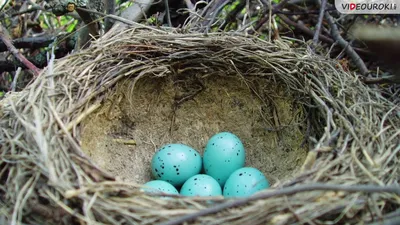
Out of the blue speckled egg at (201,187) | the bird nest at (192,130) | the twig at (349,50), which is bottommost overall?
the blue speckled egg at (201,187)

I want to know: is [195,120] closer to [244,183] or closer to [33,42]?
[244,183]

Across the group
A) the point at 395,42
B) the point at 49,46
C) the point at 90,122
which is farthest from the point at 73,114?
the point at 395,42

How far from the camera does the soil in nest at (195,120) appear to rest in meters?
1.95

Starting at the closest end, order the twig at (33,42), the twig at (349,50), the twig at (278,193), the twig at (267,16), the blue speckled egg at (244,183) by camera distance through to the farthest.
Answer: the twig at (278,193)
the blue speckled egg at (244,183)
the twig at (349,50)
the twig at (267,16)
the twig at (33,42)

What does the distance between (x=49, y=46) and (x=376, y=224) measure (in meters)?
1.55

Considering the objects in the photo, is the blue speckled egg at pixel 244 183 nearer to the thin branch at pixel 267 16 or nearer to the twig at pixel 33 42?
the thin branch at pixel 267 16

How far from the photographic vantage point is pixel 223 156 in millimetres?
1899

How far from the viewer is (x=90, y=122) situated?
1.83 meters

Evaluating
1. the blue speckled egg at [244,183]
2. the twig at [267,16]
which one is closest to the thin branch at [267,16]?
the twig at [267,16]

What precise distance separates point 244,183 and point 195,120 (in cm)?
48

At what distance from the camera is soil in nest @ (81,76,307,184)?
6.39 feet

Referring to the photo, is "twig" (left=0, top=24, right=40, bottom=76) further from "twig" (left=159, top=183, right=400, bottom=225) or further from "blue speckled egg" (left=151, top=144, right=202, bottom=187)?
"twig" (left=159, top=183, right=400, bottom=225)

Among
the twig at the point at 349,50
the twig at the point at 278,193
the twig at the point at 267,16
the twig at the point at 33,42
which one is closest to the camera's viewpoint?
the twig at the point at 278,193

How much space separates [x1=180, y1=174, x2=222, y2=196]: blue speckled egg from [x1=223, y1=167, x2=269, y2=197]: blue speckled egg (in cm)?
4
